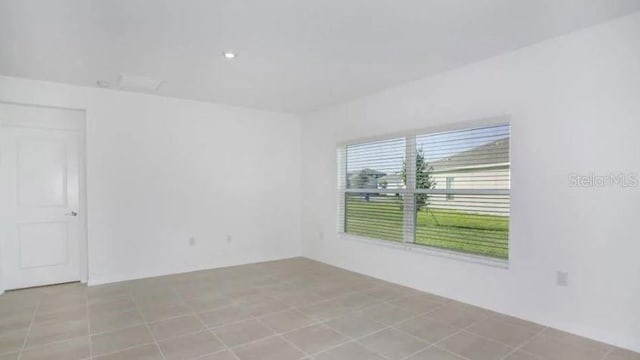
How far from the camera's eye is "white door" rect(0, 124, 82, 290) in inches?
163

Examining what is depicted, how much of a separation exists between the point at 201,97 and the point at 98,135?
54.2 inches

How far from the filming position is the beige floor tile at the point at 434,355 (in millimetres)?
2547

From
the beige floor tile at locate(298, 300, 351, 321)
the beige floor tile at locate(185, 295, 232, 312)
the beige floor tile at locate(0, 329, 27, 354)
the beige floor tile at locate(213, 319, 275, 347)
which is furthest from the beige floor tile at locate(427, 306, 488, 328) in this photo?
the beige floor tile at locate(0, 329, 27, 354)

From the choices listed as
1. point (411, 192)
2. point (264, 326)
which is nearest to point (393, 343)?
point (264, 326)

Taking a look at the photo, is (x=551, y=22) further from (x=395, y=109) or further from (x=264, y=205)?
(x=264, y=205)

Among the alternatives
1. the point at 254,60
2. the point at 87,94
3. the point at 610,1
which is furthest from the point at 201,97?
the point at 610,1

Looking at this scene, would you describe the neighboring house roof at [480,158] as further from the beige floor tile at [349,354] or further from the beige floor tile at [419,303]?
the beige floor tile at [349,354]

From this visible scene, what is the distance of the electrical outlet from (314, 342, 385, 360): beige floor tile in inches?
66.0

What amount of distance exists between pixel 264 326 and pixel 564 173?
290 cm

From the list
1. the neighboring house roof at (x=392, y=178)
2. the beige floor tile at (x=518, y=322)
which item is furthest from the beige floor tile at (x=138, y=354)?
the neighboring house roof at (x=392, y=178)

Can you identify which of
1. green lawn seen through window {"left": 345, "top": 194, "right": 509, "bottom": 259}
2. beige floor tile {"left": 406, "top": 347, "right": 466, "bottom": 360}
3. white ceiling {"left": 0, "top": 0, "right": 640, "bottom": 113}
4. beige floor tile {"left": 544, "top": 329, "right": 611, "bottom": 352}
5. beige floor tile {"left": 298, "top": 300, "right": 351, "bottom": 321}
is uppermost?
white ceiling {"left": 0, "top": 0, "right": 640, "bottom": 113}

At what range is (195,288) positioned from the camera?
423 centimetres

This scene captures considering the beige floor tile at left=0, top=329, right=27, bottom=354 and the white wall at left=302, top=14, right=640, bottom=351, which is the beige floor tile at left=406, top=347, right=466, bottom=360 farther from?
the beige floor tile at left=0, top=329, right=27, bottom=354

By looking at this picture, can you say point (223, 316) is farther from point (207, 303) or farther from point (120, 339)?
point (120, 339)
